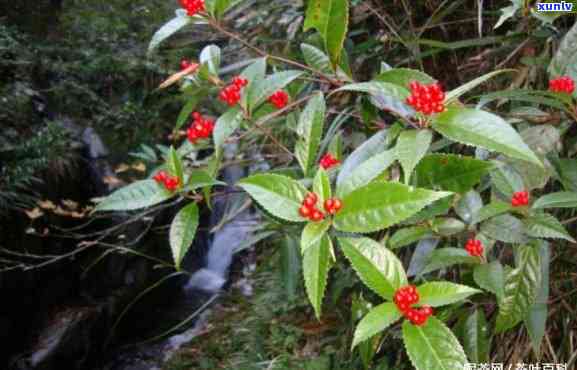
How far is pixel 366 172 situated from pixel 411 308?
237 millimetres

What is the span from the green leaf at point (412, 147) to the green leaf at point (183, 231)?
21.2 inches

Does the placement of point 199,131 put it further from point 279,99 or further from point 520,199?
point 520,199

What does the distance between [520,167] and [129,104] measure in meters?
5.29

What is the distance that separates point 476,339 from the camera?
1.33 m

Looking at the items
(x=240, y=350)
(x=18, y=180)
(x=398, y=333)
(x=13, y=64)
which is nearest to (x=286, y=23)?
(x=398, y=333)

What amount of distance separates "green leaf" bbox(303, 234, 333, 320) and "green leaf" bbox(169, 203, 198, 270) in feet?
1.37

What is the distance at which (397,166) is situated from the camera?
1.16 metres

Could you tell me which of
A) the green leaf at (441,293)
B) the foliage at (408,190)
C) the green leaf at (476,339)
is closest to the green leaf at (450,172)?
the foliage at (408,190)

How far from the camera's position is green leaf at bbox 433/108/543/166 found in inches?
29.1

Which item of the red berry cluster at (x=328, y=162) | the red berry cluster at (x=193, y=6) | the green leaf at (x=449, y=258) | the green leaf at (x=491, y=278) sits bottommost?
the green leaf at (x=491, y=278)

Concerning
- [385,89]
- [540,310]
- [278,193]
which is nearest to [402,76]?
[385,89]

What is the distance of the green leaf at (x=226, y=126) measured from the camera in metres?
1.11

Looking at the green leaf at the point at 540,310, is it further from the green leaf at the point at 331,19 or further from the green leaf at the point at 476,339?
the green leaf at the point at 331,19

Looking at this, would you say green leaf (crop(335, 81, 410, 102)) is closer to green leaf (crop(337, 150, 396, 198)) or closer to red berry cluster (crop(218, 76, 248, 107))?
green leaf (crop(337, 150, 396, 198))
